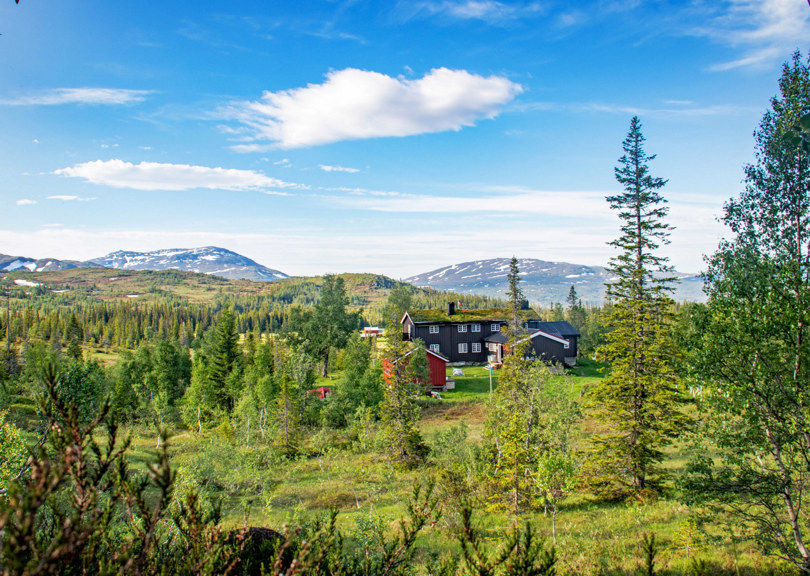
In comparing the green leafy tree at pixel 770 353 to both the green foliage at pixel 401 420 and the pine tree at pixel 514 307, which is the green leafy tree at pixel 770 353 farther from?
the green foliage at pixel 401 420

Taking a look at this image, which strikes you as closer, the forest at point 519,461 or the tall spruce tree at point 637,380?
the forest at point 519,461

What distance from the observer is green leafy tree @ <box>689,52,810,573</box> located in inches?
402

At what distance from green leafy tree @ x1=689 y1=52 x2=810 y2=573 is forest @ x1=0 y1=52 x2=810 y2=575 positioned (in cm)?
6

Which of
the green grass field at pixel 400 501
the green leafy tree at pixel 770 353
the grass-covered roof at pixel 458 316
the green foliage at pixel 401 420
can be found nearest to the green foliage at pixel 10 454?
the green grass field at pixel 400 501

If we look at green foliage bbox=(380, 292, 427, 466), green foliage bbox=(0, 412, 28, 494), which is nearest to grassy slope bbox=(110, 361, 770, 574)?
green foliage bbox=(380, 292, 427, 466)

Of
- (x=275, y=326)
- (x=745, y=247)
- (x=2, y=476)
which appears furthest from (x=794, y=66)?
(x=275, y=326)

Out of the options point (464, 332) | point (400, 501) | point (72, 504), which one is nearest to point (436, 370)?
point (464, 332)

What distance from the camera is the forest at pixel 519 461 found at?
439cm

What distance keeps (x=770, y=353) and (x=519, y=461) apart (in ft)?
33.5

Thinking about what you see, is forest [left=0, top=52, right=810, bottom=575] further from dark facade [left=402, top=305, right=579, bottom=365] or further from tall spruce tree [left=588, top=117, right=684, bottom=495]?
dark facade [left=402, top=305, right=579, bottom=365]

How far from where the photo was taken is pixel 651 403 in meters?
19.4

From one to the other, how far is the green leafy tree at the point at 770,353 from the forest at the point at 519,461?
0.18ft

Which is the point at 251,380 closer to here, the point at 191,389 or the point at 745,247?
the point at 191,389

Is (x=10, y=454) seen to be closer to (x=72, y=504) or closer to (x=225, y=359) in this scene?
(x=72, y=504)
